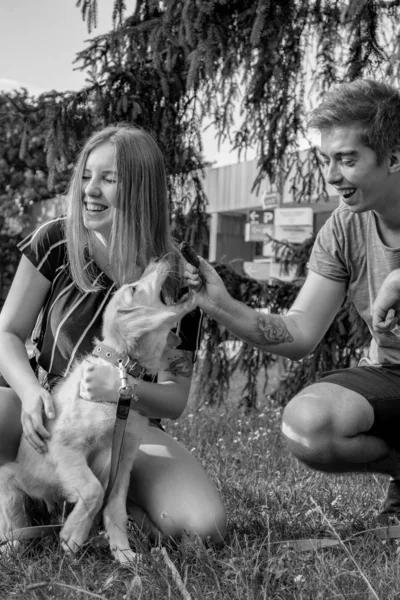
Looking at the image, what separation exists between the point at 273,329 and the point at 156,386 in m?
0.57

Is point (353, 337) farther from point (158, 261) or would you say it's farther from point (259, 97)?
point (158, 261)

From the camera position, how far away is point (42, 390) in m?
3.02

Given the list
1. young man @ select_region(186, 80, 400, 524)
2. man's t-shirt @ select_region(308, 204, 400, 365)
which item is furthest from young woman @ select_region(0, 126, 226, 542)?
man's t-shirt @ select_region(308, 204, 400, 365)

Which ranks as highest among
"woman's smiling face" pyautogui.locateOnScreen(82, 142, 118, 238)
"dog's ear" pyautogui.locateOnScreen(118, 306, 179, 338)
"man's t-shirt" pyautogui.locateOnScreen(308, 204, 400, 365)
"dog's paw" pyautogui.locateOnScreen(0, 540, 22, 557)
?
"woman's smiling face" pyautogui.locateOnScreen(82, 142, 118, 238)

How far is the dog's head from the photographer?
2867 mm

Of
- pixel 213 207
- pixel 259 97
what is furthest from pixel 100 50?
pixel 213 207

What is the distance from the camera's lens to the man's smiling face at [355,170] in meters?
3.24

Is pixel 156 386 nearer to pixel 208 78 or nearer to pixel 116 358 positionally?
pixel 116 358

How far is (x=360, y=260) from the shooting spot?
352 centimetres

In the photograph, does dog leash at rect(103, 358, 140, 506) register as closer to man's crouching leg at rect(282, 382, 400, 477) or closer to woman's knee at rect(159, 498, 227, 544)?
woman's knee at rect(159, 498, 227, 544)

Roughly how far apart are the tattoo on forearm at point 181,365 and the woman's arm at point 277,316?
0.22 m

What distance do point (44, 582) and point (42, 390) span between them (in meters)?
0.75

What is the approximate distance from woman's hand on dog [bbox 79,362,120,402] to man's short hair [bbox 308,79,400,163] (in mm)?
1339

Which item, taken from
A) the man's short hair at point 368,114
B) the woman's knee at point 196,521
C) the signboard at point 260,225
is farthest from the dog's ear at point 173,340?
the signboard at point 260,225
